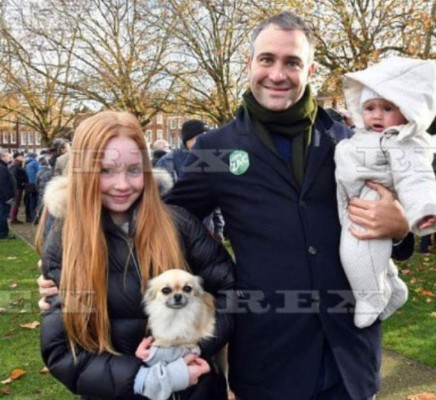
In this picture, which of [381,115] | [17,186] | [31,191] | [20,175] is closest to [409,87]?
[381,115]

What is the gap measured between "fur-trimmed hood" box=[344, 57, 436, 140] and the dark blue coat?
1.07 feet

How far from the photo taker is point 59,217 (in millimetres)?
2281

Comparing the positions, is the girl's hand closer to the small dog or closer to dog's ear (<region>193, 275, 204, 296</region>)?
the small dog

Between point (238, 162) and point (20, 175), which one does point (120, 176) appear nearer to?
point (238, 162)

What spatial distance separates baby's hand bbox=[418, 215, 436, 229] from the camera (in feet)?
6.72

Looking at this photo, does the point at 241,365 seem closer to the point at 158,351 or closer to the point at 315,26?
the point at 158,351

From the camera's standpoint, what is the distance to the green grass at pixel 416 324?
16.8ft

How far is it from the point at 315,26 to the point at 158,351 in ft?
42.1

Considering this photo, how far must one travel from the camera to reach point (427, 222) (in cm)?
205

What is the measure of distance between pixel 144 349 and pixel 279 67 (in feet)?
4.48

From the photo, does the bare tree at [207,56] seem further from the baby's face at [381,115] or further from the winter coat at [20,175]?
the baby's face at [381,115]

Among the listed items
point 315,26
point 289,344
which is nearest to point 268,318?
point 289,344

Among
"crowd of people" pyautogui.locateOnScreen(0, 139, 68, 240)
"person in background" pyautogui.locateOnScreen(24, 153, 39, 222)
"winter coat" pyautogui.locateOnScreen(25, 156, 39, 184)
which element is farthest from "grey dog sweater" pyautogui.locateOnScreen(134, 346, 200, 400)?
"winter coat" pyautogui.locateOnScreen(25, 156, 39, 184)

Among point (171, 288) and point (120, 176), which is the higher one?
point (120, 176)
